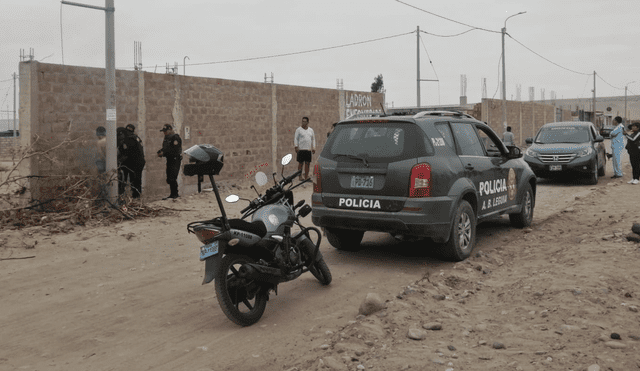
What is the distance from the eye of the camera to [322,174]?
7051 mm

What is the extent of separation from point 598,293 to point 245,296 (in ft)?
9.92

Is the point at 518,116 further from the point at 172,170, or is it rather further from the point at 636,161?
the point at 172,170

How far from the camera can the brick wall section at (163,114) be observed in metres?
10.8

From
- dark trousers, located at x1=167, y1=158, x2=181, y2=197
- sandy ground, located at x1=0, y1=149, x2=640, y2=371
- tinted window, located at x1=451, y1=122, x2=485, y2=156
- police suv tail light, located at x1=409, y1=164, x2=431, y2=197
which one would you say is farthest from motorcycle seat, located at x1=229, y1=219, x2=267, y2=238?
dark trousers, located at x1=167, y1=158, x2=181, y2=197

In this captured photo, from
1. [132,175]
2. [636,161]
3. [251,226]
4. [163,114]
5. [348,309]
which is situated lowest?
[348,309]

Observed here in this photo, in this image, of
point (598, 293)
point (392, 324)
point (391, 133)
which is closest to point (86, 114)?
point (391, 133)

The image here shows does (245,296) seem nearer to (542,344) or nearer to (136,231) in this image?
(542,344)

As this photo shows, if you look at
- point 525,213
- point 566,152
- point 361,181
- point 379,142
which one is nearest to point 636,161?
point 566,152

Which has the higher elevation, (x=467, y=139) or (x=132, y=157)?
(x=467, y=139)

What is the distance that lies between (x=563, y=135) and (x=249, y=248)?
13.6 meters

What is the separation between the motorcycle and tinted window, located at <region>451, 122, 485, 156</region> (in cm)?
257

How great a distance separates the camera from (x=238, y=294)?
195 inches

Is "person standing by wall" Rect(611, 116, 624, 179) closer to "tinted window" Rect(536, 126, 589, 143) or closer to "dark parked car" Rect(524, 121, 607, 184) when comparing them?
"dark parked car" Rect(524, 121, 607, 184)

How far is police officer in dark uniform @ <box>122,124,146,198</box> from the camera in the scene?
38.3 ft
